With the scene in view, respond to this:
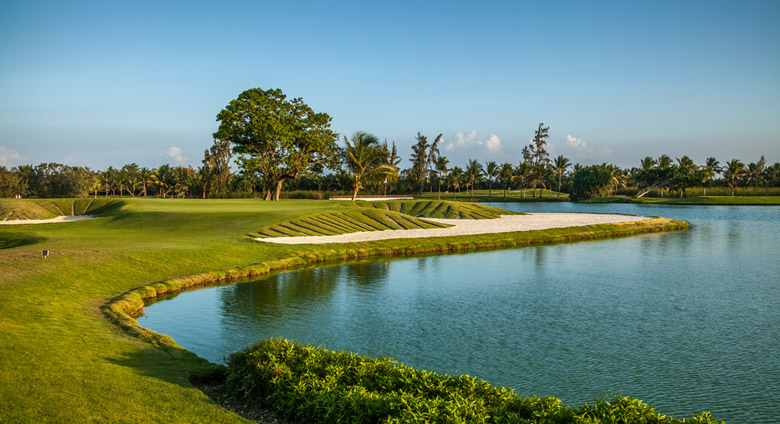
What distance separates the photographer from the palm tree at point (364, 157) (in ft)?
247

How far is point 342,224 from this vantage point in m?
48.6

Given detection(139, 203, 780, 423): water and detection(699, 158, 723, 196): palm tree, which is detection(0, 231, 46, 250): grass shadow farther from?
detection(699, 158, 723, 196): palm tree

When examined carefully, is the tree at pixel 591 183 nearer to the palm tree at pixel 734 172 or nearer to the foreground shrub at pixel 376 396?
the palm tree at pixel 734 172

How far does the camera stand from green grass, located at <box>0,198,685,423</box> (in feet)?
31.4

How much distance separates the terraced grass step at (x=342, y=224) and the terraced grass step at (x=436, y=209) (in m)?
11.9

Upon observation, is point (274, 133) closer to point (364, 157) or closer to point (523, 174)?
point (364, 157)

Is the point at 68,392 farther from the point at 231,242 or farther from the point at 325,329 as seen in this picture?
the point at 231,242

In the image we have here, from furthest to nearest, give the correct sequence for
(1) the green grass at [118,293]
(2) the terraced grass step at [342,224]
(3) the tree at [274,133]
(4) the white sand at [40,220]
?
(3) the tree at [274,133] < (4) the white sand at [40,220] < (2) the terraced grass step at [342,224] < (1) the green grass at [118,293]

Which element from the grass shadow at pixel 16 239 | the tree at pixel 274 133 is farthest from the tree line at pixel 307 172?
the grass shadow at pixel 16 239

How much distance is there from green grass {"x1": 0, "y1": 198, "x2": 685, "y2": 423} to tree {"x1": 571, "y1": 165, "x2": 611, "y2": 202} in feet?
347

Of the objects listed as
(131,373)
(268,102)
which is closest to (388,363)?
(131,373)

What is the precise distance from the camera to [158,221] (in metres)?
43.1

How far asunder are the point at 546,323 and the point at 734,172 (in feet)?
527

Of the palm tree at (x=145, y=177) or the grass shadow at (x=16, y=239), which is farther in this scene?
the palm tree at (x=145, y=177)
